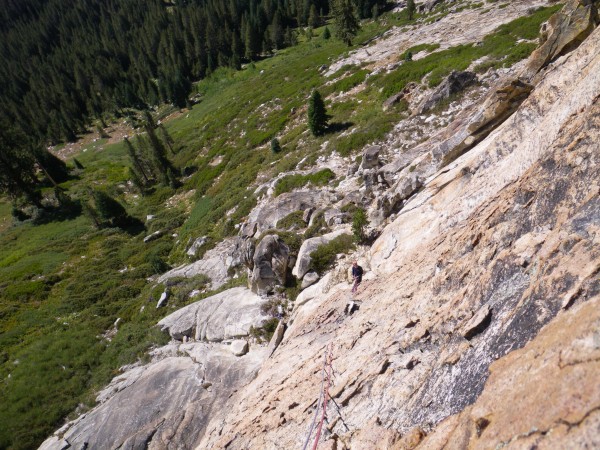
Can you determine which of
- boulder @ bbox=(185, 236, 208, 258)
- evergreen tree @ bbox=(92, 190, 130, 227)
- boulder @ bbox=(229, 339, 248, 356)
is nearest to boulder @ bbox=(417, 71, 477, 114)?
boulder @ bbox=(229, 339, 248, 356)

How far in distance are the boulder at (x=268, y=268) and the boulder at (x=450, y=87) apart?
20.5m

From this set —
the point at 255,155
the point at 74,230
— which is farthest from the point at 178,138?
the point at 255,155

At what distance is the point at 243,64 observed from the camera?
123 meters

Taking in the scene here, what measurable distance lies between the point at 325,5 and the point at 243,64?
2106 inches

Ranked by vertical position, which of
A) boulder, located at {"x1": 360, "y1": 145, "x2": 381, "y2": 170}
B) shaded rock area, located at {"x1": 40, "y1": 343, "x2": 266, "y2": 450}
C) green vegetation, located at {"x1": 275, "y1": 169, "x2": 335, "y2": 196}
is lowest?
shaded rock area, located at {"x1": 40, "y1": 343, "x2": 266, "y2": 450}

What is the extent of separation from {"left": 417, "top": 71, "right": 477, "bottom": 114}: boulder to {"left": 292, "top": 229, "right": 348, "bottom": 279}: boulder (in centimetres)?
1798

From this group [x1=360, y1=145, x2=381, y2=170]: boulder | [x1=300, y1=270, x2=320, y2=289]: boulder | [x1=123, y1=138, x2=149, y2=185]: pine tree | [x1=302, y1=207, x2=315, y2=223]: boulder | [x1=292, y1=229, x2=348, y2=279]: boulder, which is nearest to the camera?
[x1=300, y1=270, x2=320, y2=289]: boulder

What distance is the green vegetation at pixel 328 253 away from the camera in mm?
17219

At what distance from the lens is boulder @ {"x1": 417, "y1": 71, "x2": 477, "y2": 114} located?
91.6 ft

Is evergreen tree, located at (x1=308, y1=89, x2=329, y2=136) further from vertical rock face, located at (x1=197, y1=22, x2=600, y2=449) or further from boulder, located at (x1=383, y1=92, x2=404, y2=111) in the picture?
vertical rock face, located at (x1=197, y1=22, x2=600, y2=449)

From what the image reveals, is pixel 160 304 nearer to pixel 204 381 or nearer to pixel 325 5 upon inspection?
pixel 204 381

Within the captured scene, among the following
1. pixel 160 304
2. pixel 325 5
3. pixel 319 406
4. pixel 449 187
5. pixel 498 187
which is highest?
pixel 325 5

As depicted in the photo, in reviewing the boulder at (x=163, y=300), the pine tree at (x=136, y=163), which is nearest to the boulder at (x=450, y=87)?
the boulder at (x=163, y=300)

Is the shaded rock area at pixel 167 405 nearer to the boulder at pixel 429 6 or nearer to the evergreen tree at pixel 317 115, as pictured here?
the evergreen tree at pixel 317 115
